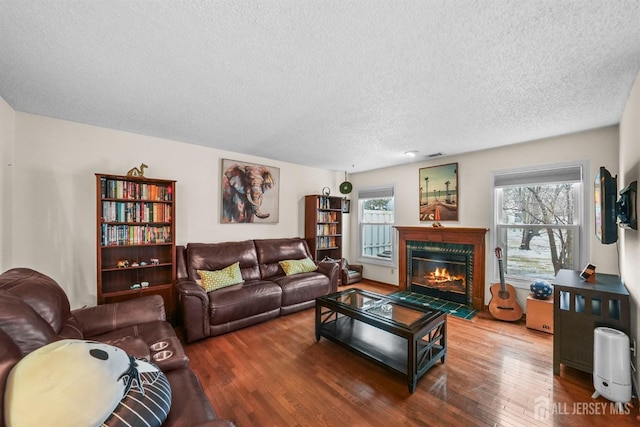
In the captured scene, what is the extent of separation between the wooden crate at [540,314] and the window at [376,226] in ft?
7.38

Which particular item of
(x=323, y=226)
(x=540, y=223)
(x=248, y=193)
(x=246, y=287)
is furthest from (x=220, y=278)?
(x=540, y=223)

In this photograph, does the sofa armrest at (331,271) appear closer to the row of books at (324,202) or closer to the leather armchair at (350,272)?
the leather armchair at (350,272)

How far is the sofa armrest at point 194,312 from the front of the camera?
271cm

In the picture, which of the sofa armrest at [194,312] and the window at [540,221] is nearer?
the sofa armrest at [194,312]

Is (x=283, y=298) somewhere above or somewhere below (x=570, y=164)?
below

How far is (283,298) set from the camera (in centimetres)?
344

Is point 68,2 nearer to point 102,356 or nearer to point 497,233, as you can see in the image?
point 102,356

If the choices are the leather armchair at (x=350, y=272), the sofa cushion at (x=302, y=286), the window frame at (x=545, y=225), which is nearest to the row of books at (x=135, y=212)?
the sofa cushion at (x=302, y=286)

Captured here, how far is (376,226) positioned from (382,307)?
303 cm

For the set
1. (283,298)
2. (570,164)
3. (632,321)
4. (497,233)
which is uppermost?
(570,164)

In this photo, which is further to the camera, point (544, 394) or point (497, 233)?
point (497, 233)

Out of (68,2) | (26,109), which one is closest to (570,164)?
(68,2)

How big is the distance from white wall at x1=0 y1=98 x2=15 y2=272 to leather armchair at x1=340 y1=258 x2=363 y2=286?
439 cm

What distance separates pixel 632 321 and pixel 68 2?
4203 millimetres
